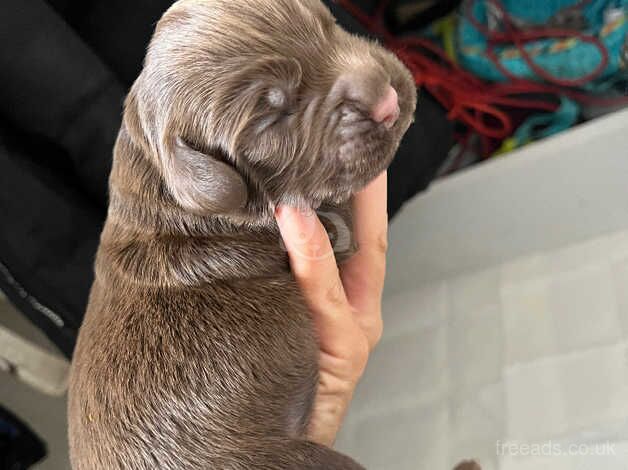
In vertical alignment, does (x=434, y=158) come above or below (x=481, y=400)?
above

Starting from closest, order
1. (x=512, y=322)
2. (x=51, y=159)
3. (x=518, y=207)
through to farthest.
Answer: (x=51, y=159), (x=512, y=322), (x=518, y=207)

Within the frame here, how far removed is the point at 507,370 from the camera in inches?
88.4

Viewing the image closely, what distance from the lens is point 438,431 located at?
223 centimetres

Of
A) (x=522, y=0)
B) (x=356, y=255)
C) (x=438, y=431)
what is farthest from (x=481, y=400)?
(x=522, y=0)

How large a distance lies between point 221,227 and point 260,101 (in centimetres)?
39

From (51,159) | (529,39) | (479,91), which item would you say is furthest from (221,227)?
(529,39)

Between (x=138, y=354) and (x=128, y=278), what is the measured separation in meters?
0.19

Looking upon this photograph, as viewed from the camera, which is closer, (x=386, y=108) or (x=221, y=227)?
(x=386, y=108)

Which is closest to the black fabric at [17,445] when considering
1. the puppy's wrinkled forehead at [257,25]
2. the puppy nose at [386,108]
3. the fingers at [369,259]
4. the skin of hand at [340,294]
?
the skin of hand at [340,294]

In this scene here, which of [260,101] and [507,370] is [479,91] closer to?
[507,370]

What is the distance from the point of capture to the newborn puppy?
4.39 feet

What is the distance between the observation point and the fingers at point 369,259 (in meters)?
1.82

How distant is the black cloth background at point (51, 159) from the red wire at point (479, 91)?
3.18 ft

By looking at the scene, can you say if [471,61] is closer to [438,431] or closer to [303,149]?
[438,431]
